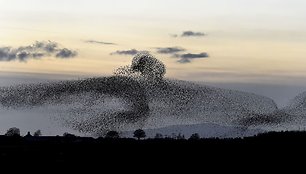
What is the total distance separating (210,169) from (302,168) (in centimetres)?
1719

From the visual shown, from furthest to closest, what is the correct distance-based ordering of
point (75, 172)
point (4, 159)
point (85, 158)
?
point (85, 158) → point (4, 159) → point (75, 172)

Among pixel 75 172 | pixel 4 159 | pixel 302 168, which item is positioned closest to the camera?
pixel 75 172

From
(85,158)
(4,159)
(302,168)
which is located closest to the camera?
(302,168)

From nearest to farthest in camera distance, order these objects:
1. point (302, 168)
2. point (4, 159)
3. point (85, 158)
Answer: point (302, 168), point (4, 159), point (85, 158)

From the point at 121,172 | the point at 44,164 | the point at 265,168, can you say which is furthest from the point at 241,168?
the point at 44,164

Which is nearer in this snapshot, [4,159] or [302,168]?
[302,168]

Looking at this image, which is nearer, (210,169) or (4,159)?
(210,169)

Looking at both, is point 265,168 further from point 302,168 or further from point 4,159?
point 4,159

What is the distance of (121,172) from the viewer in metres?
150

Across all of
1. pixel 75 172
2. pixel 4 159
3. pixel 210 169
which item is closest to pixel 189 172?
pixel 210 169

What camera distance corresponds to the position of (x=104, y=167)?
161 m

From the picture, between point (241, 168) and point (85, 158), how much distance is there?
42.7 meters

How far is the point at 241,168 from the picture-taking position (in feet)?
526

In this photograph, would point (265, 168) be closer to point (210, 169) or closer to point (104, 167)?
point (210, 169)
